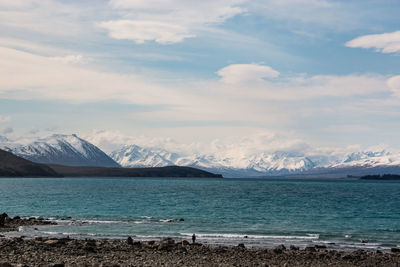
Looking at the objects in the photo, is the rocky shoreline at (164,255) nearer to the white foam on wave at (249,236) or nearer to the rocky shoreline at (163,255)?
the rocky shoreline at (163,255)

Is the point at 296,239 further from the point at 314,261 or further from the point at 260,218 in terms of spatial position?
the point at 260,218

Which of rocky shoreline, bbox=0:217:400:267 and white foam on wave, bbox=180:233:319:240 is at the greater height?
rocky shoreline, bbox=0:217:400:267

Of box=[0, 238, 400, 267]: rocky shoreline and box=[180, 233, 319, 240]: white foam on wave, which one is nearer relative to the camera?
box=[0, 238, 400, 267]: rocky shoreline

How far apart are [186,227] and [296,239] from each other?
14.2 metres

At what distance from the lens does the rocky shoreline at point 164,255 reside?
29625 millimetres

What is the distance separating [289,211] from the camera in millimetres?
78250

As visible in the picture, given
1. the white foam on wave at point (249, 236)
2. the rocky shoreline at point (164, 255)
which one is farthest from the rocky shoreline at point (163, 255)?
the white foam on wave at point (249, 236)

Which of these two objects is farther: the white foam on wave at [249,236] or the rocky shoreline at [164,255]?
the white foam on wave at [249,236]

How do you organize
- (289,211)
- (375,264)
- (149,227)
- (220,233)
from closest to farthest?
(375,264) → (220,233) → (149,227) → (289,211)

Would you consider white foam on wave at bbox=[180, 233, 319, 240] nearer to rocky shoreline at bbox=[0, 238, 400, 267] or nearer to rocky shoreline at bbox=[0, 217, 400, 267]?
rocky shoreline at bbox=[0, 217, 400, 267]

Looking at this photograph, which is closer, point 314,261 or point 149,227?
point 314,261

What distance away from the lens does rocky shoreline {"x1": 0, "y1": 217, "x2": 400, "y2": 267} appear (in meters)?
Answer: 29.6

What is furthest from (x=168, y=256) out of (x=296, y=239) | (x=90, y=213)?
(x=90, y=213)

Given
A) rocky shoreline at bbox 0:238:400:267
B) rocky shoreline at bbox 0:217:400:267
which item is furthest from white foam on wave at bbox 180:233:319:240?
rocky shoreline at bbox 0:238:400:267
